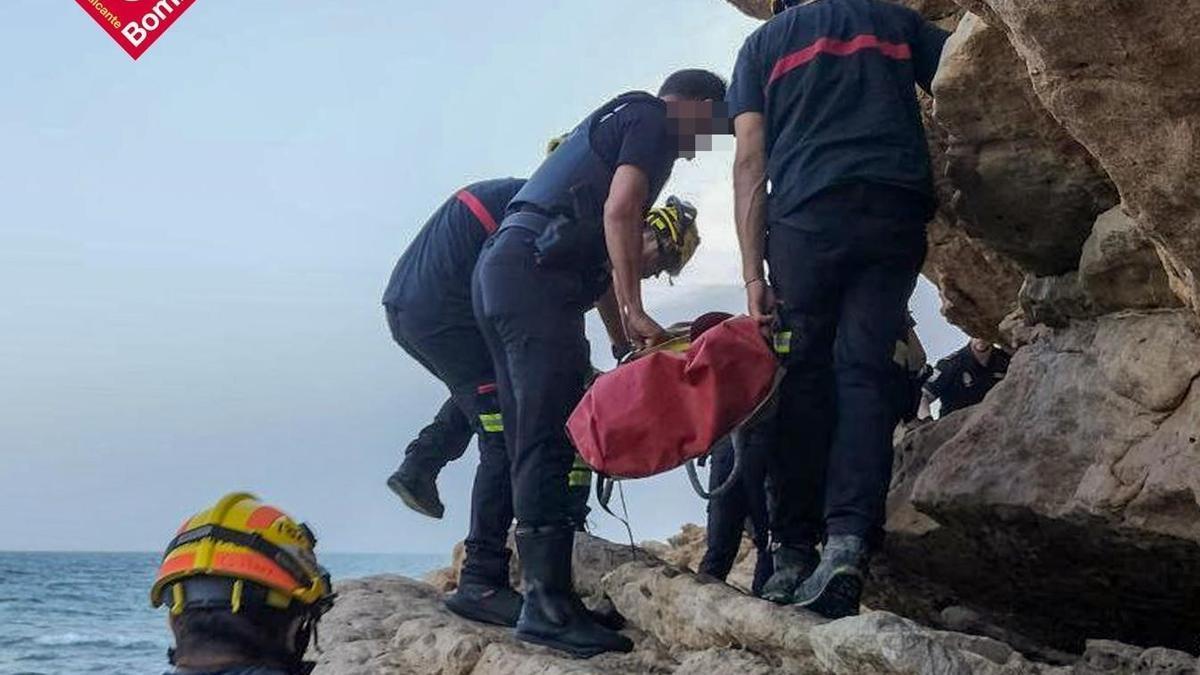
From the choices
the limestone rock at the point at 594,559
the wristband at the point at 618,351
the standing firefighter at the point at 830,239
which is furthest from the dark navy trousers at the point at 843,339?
the limestone rock at the point at 594,559

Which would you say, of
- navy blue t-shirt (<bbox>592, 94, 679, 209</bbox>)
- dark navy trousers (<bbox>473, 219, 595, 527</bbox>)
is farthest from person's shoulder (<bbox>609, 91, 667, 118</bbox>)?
dark navy trousers (<bbox>473, 219, 595, 527</bbox>)

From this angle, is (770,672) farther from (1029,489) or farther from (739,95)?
(739,95)

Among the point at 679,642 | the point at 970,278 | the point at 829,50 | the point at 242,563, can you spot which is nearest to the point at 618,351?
the point at 679,642

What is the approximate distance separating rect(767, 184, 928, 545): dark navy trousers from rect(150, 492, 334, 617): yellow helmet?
2364mm

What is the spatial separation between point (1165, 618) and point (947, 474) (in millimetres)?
1133

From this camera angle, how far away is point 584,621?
5172mm

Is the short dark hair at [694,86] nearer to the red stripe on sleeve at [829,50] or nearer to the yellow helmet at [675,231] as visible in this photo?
the red stripe on sleeve at [829,50]

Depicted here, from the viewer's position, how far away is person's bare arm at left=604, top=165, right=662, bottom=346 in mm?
5098

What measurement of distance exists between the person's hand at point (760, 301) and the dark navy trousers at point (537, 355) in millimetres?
831

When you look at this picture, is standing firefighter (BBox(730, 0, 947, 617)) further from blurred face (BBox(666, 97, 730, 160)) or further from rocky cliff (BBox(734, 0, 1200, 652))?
rocky cliff (BBox(734, 0, 1200, 652))

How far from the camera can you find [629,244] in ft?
16.8

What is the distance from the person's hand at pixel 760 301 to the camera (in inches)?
195

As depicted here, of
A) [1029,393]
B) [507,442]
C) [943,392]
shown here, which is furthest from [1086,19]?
[943,392]

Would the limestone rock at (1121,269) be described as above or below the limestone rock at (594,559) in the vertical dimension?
above
